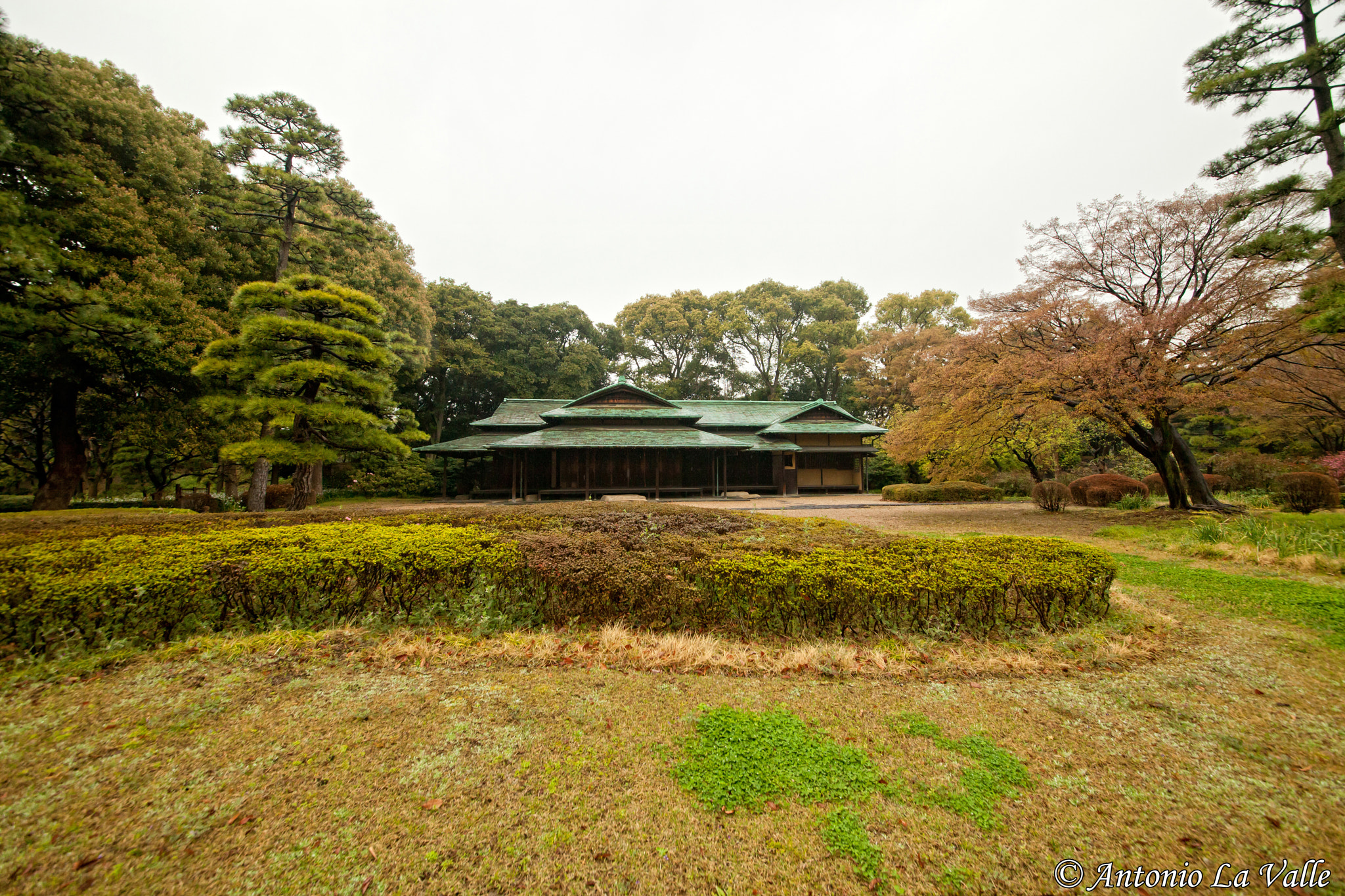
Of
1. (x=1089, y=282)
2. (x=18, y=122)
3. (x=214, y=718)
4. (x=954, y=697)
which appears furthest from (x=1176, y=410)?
(x=18, y=122)

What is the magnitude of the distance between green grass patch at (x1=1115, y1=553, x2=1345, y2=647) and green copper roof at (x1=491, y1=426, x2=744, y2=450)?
1409 cm

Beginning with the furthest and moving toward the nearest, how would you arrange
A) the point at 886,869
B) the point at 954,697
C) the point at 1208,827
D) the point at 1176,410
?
1. the point at 1176,410
2. the point at 954,697
3. the point at 1208,827
4. the point at 886,869

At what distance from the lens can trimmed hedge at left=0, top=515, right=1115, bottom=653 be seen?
3.88 m

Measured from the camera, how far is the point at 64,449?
12656 millimetres

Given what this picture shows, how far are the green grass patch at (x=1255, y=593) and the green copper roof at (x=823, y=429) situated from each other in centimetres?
1707

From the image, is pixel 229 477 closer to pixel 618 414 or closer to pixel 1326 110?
pixel 618 414

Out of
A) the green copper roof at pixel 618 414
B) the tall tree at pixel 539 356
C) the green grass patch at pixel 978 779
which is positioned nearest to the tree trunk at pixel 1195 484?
the green grass patch at pixel 978 779

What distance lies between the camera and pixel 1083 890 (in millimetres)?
1779

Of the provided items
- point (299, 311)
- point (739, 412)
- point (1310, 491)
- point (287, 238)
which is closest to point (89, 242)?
point (287, 238)

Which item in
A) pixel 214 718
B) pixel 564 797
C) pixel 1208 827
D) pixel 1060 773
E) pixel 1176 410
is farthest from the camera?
pixel 1176 410

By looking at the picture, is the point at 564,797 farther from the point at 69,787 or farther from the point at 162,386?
the point at 162,386

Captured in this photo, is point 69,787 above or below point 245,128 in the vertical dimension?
below

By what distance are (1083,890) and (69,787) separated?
14.6 ft

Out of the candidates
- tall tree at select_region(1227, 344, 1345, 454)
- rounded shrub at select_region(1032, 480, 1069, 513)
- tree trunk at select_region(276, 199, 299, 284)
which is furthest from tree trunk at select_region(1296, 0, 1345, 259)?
tree trunk at select_region(276, 199, 299, 284)
